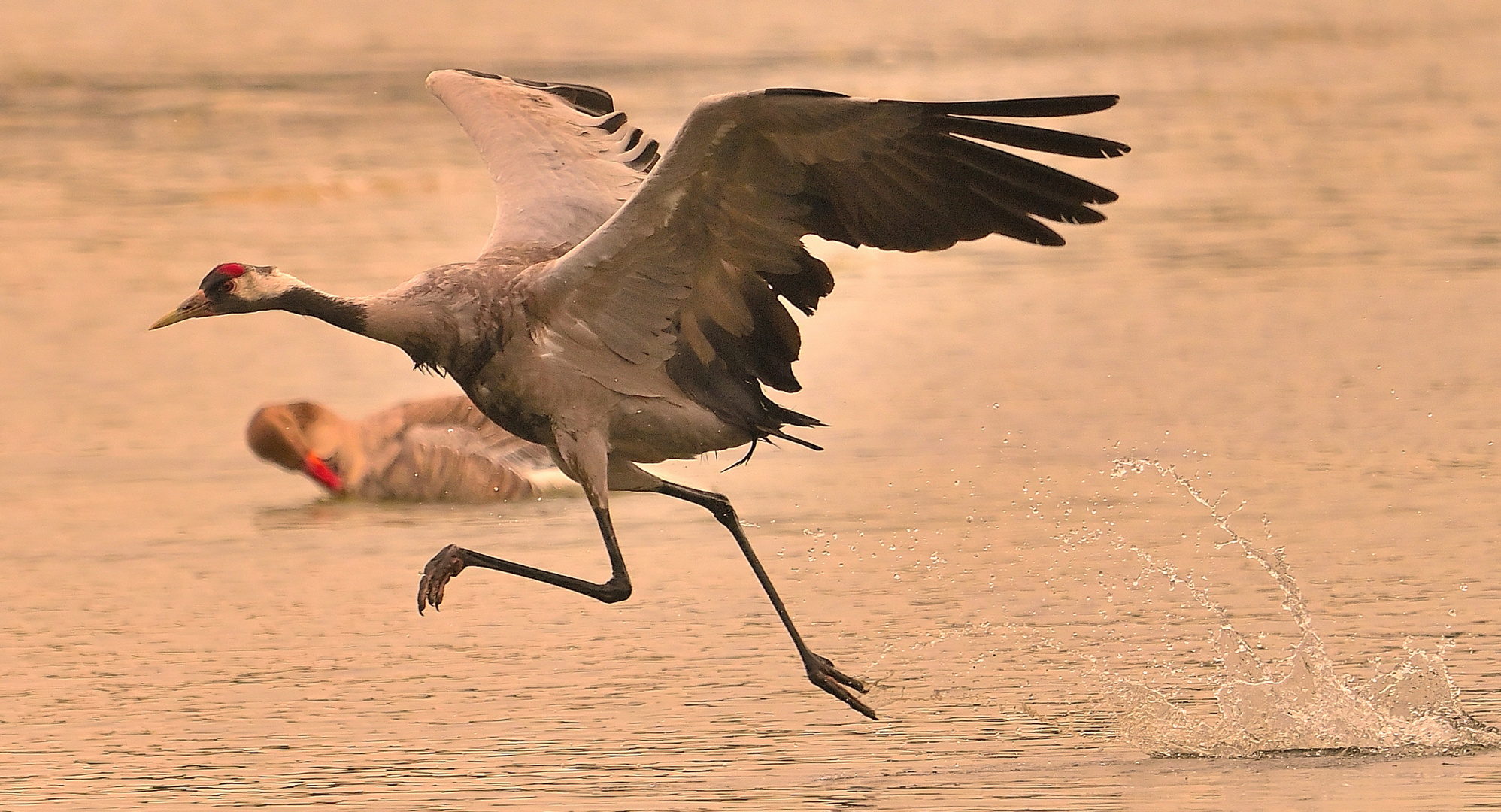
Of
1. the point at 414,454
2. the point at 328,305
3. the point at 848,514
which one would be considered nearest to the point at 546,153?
the point at 414,454

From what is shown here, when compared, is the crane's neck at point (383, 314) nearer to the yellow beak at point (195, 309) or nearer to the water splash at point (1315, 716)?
the yellow beak at point (195, 309)

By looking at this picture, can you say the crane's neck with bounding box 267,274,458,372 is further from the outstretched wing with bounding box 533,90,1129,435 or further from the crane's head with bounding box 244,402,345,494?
the crane's head with bounding box 244,402,345,494

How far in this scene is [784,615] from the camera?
805 cm

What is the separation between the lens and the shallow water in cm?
726

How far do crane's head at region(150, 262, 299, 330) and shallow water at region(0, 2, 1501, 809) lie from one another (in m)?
1.13

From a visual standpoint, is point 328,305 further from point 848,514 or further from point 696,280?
point 848,514

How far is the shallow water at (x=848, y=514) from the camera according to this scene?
726 cm

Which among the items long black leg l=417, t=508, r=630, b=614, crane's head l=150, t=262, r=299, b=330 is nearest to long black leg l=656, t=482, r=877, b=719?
long black leg l=417, t=508, r=630, b=614

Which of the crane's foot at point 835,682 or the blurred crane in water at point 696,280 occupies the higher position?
the blurred crane in water at point 696,280

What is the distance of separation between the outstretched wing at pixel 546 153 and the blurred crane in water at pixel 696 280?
0.03 m

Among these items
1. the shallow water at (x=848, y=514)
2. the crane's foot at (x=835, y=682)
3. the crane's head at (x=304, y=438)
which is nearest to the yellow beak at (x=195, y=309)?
the shallow water at (x=848, y=514)

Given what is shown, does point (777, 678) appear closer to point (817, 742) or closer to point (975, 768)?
point (817, 742)

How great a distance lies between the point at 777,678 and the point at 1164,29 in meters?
15.8

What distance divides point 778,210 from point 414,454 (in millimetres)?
3041
